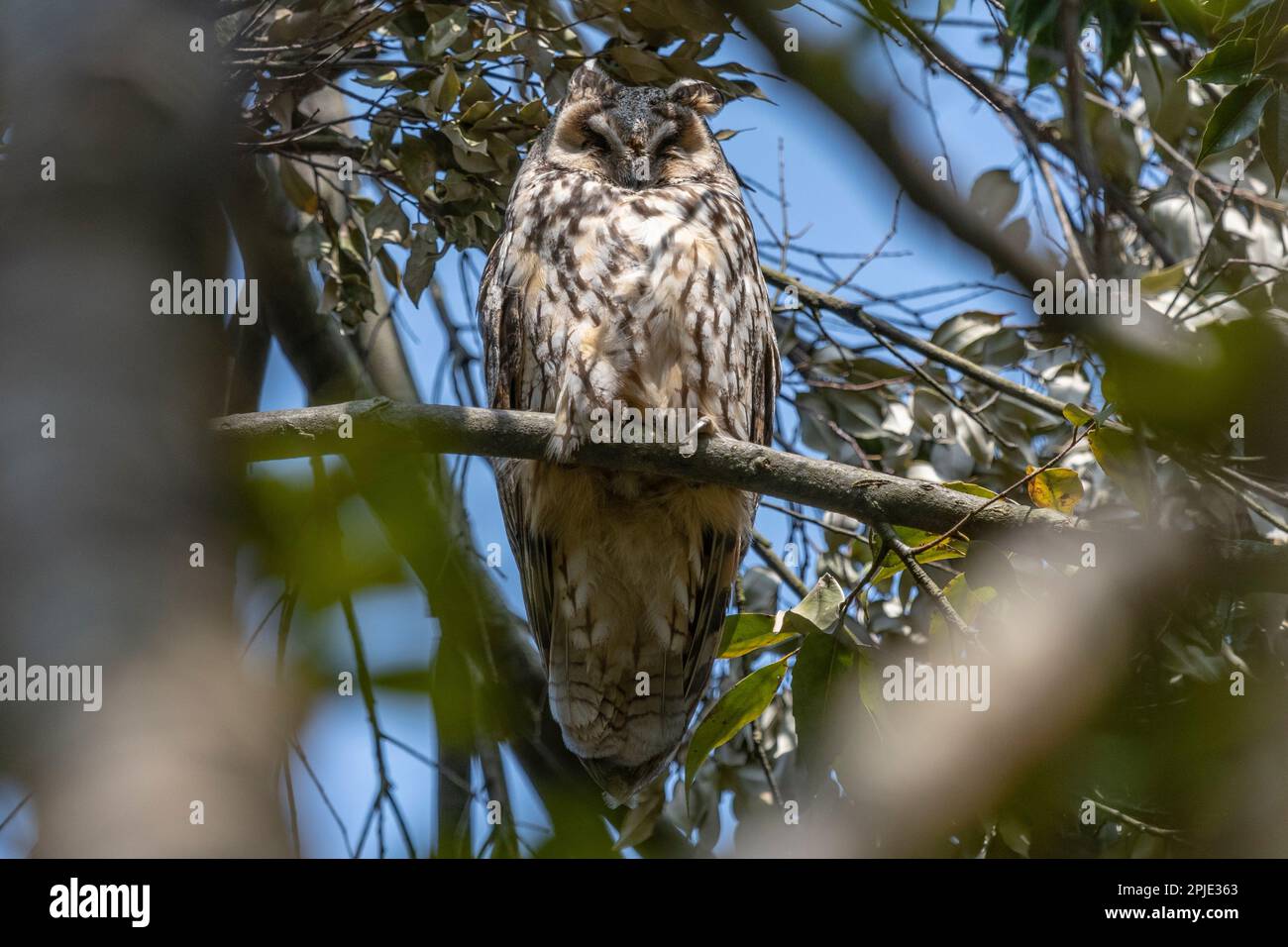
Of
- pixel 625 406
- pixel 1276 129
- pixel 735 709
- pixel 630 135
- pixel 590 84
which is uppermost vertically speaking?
pixel 590 84

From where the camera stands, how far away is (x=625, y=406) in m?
2.51

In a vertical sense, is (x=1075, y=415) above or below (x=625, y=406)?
below

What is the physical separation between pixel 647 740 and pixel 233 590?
2.37 metres

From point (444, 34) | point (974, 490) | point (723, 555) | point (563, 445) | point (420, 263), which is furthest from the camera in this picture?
point (723, 555)

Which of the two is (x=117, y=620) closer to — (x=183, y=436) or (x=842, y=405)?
(x=183, y=436)

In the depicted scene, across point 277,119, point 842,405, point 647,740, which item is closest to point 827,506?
Result: point 647,740

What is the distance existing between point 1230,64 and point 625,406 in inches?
50.7

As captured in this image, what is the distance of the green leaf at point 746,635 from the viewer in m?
1.89

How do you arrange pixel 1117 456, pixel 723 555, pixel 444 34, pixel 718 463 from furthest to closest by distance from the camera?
pixel 723 555 → pixel 444 34 → pixel 718 463 → pixel 1117 456

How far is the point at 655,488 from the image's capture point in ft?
8.55

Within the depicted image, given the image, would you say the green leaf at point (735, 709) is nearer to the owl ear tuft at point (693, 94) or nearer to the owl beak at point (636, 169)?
the owl beak at point (636, 169)

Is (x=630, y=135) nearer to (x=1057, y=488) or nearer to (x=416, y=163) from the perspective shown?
(x=416, y=163)

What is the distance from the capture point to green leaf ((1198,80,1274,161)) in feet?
5.47

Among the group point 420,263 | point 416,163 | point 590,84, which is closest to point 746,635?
point 420,263
